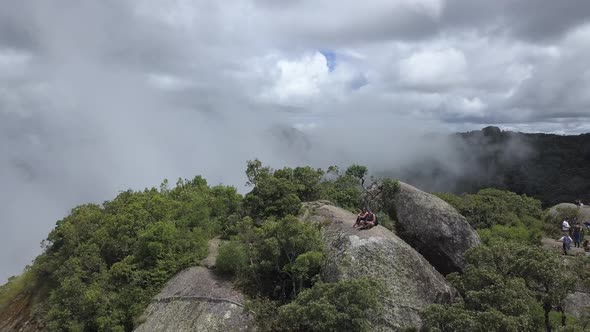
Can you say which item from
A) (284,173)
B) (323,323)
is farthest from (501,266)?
(284,173)

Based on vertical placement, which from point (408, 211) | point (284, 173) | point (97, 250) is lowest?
point (97, 250)

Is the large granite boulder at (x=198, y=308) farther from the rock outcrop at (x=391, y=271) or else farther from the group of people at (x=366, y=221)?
the group of people at (x=366, y=221)

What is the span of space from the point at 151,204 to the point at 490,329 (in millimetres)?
32905

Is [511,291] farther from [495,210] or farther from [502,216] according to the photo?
[495,210]

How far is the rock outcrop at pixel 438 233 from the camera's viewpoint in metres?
34.6

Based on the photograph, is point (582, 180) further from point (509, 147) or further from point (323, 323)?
point (323, 323)

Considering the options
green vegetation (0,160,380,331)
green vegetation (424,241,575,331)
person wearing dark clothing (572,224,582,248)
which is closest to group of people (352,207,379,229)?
green vegetation (0,160,380,331)

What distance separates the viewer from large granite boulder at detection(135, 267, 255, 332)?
26531 mm

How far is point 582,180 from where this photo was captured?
125m

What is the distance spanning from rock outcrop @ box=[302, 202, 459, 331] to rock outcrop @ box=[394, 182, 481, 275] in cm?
539

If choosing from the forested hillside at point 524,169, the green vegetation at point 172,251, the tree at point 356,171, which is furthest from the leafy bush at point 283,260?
the forested hillside at point 524,169

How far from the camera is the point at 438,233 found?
114 feet

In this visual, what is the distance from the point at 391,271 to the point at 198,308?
508 inches

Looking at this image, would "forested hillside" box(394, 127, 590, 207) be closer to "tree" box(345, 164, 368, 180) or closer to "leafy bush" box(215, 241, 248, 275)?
"tree" box(345, 164, 368, 180)
